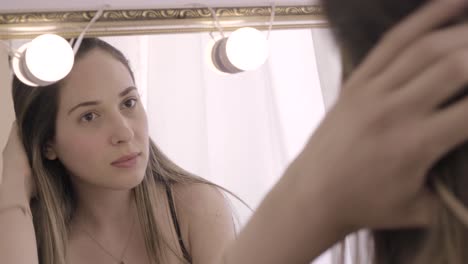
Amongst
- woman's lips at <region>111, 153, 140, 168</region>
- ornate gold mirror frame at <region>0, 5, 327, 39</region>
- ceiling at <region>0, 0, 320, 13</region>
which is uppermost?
ceiling at <region>0, 0, 320, 13</region>

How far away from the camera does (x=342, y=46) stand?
0.28 metres

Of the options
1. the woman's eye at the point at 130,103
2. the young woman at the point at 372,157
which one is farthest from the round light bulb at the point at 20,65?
the young woman at the point at 372,157

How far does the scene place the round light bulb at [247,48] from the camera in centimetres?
73

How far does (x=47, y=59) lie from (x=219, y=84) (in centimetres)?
23

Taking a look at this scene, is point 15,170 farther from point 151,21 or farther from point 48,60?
point 151,21

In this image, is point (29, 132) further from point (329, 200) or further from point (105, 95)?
point (329, 200)

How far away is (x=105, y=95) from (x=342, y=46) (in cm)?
44

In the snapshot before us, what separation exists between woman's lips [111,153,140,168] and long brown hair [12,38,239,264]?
48 millimetres

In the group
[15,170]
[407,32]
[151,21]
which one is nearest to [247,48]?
[151,21]

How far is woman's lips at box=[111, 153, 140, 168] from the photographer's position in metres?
0.66

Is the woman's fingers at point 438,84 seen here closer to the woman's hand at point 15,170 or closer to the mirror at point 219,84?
the mirror at point 219,84

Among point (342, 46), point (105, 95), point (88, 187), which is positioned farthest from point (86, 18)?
point (342, 46)

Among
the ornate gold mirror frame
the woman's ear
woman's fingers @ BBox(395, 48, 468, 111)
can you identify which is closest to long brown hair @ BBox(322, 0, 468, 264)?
woman's fingers @ BBox(395, 48, 468, 111)

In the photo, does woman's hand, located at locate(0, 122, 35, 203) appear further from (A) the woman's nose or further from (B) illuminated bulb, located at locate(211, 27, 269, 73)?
(B) illuminated bulb, located at locate(211, 27, 269, 73)
